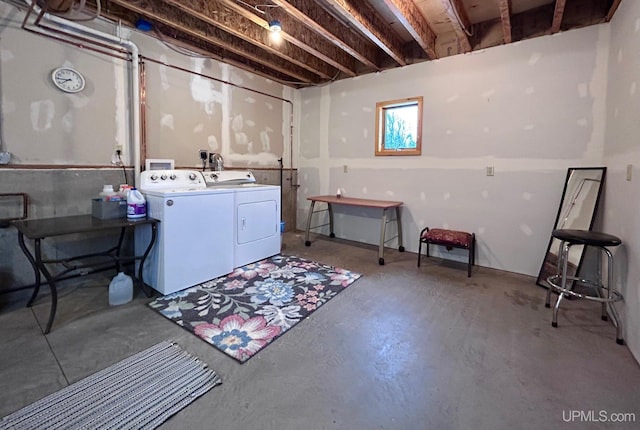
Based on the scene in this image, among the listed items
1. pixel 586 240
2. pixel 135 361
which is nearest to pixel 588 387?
pixel 586 240

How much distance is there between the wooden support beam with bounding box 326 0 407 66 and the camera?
2.59 meters

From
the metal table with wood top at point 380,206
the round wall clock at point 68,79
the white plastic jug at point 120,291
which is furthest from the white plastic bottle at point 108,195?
the metal table with wood top at point 380,206

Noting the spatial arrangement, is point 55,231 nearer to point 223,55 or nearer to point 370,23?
point 223,55

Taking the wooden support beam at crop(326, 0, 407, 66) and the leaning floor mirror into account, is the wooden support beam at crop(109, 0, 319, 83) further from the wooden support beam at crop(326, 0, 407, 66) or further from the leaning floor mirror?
the leaning floor mirror

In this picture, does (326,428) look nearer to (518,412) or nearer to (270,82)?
(518,412)

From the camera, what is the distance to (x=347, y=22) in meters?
3.15

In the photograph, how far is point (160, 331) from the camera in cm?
202

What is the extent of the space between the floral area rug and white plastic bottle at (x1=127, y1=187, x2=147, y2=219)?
2.42ft

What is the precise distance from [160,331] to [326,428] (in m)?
1.34

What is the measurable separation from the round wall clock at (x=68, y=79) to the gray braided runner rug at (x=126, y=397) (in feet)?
7.83

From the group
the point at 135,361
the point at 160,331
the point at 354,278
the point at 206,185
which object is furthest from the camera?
the point at 206,185

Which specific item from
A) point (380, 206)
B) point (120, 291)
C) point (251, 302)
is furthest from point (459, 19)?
point (120, 291)

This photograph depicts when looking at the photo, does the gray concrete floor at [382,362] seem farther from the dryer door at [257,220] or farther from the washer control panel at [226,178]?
the washer control panel at [226,178]

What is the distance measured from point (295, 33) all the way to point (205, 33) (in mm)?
960
